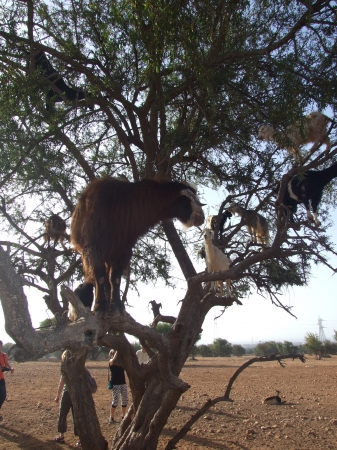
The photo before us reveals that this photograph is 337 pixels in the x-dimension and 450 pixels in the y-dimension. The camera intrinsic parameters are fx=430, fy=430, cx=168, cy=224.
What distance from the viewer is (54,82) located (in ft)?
18.9

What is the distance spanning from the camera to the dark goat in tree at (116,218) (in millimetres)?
4547

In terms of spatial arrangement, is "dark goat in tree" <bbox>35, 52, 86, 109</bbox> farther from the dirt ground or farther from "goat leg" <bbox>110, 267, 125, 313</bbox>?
the dirt ground

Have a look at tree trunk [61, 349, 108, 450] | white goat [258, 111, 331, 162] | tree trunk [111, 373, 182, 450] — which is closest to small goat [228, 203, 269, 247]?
white goat [258, 111, 331, 162]

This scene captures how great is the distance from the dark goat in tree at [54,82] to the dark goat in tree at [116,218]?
179cm

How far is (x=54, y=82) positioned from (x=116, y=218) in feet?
7.78

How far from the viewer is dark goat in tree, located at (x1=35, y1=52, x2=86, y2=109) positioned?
588 cm

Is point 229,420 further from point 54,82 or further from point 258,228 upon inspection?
point 54,82

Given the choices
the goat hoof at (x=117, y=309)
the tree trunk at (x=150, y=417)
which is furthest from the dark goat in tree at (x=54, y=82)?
the tree trunk at (x=150, y=417)

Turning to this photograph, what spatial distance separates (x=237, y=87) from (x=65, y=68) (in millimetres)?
2526

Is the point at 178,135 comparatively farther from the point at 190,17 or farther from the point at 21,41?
the point at 21,41

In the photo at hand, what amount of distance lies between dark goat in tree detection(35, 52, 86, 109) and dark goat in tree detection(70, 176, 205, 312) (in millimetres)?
1786

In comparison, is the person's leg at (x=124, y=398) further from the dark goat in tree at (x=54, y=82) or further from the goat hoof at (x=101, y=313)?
the dark goat in tree at (x=54, y=82)

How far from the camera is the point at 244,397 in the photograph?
38.8 feet

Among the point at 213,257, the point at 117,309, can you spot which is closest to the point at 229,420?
the point at 213,257
